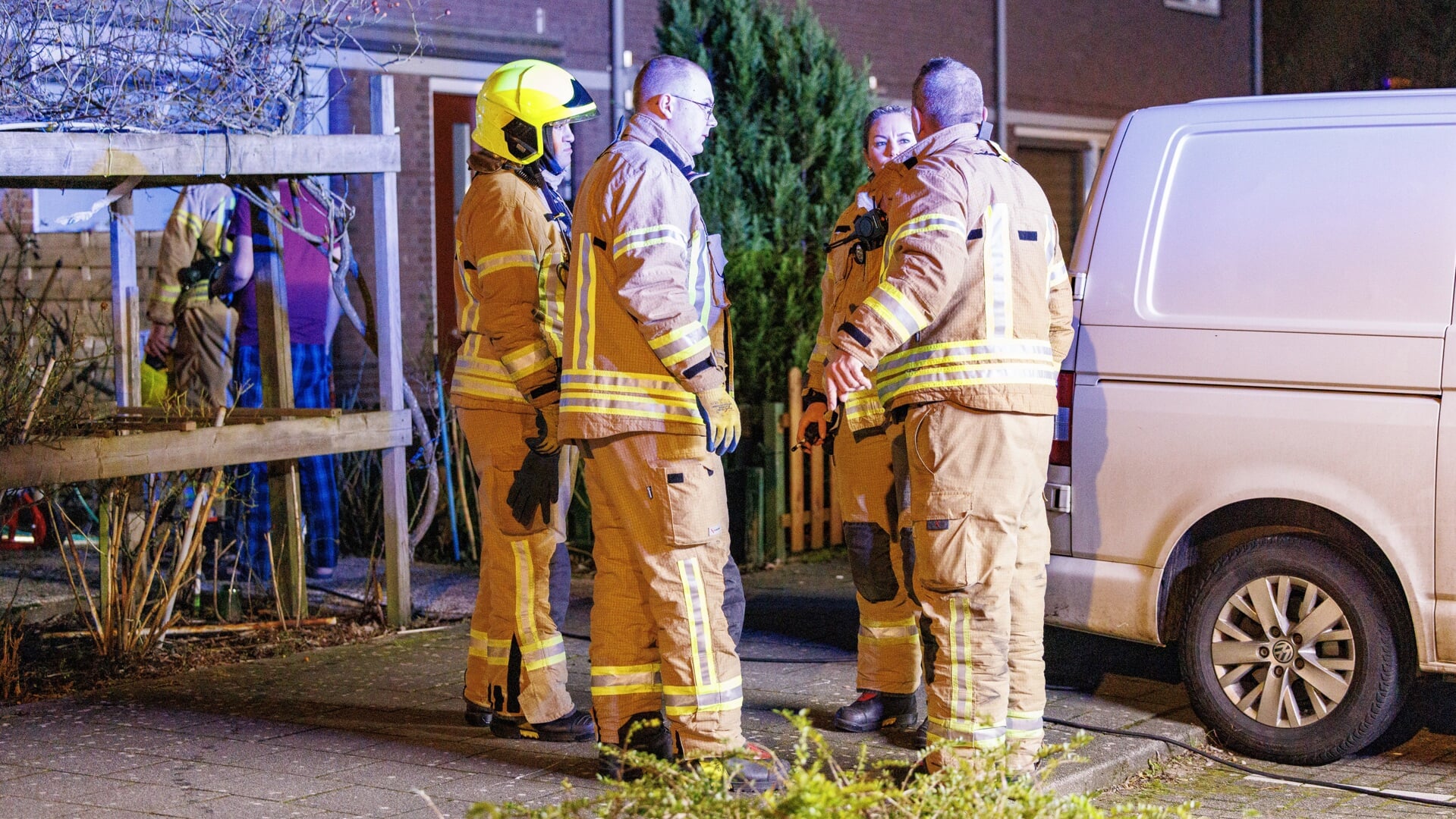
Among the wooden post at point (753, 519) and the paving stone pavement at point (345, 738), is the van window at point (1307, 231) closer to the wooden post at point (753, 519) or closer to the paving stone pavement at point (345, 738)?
the paving stone pavement at point (345, 738)

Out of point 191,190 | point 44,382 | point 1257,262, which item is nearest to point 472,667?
point 44,382

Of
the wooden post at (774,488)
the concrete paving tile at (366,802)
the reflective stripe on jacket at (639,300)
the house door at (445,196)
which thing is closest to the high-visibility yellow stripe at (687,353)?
the reflective stripe on jacket at (639,300)

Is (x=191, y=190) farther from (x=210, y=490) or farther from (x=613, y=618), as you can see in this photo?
(x=613, y=618)

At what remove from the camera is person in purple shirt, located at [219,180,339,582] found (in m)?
7.63

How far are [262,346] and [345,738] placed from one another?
2.66m

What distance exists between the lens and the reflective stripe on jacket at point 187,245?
805 cm

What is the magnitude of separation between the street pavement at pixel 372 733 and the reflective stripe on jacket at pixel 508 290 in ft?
3.58

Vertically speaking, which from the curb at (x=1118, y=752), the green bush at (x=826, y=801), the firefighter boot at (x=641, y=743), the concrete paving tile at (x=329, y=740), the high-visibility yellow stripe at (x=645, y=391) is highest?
the high-visibility yellow stripe at (x=645, y=391)

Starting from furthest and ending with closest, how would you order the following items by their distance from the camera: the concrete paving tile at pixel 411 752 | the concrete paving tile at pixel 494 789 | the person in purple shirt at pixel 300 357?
the person in purple shirt at pixel 300 357 → the concrete paving tile at pixel 411 752 → the concrete paving tile at pixel 494 789

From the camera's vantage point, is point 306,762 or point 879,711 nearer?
point 306,762

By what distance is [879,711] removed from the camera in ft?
17.2

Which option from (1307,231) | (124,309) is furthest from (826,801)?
(124,309)

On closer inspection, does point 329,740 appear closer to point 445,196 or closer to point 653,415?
point 653,415

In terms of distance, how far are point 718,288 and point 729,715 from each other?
118 centimetres
